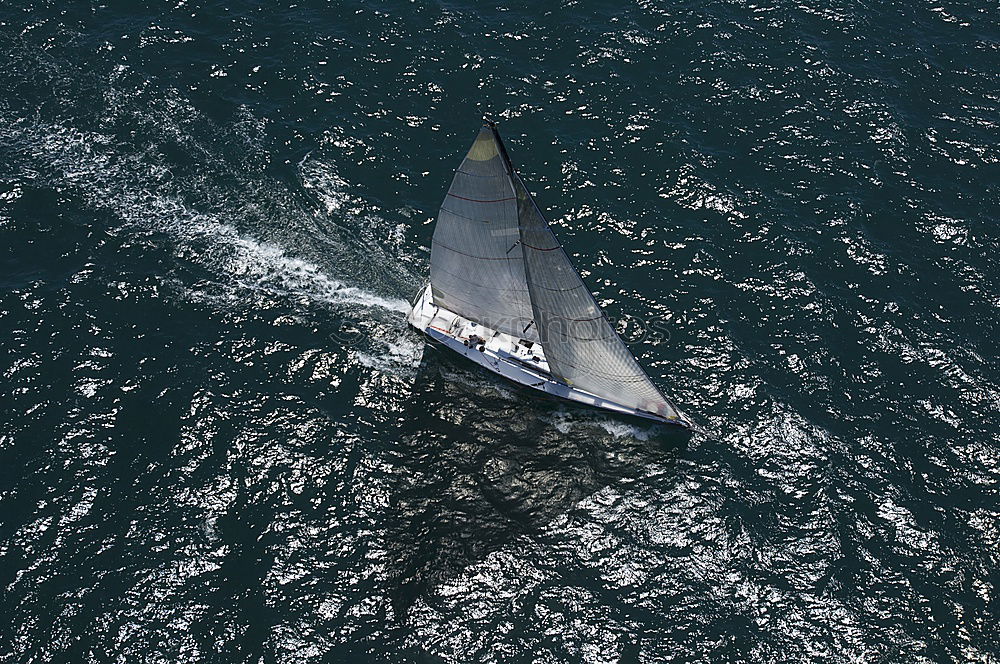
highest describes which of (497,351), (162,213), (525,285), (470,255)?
(470,255)

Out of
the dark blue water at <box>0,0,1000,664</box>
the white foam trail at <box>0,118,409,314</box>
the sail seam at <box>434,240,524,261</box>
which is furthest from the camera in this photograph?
the white foam trail at <box>0,118,409,314</box>

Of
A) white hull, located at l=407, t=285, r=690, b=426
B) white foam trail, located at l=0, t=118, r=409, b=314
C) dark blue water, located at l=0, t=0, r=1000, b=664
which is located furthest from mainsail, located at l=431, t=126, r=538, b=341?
white foam trail, located at l=0, t=118, r=409, b=314

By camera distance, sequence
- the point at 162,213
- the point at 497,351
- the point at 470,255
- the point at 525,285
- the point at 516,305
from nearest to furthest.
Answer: the point at 470,255 → the point at 525,285 → the point at 516,305 → the point at 497,351 → the point at 162,213

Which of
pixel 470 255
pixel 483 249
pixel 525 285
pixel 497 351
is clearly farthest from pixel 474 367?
pixel 483 249

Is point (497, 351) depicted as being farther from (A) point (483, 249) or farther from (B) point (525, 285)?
(A) point (483, 249)

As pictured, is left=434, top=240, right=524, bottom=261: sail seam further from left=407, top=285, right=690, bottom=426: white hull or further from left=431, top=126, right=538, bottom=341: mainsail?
left=407, top=285, right=690, bottom=426: white hull

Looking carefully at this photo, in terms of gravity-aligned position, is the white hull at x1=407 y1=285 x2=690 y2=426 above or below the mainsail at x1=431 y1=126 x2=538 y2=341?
below
